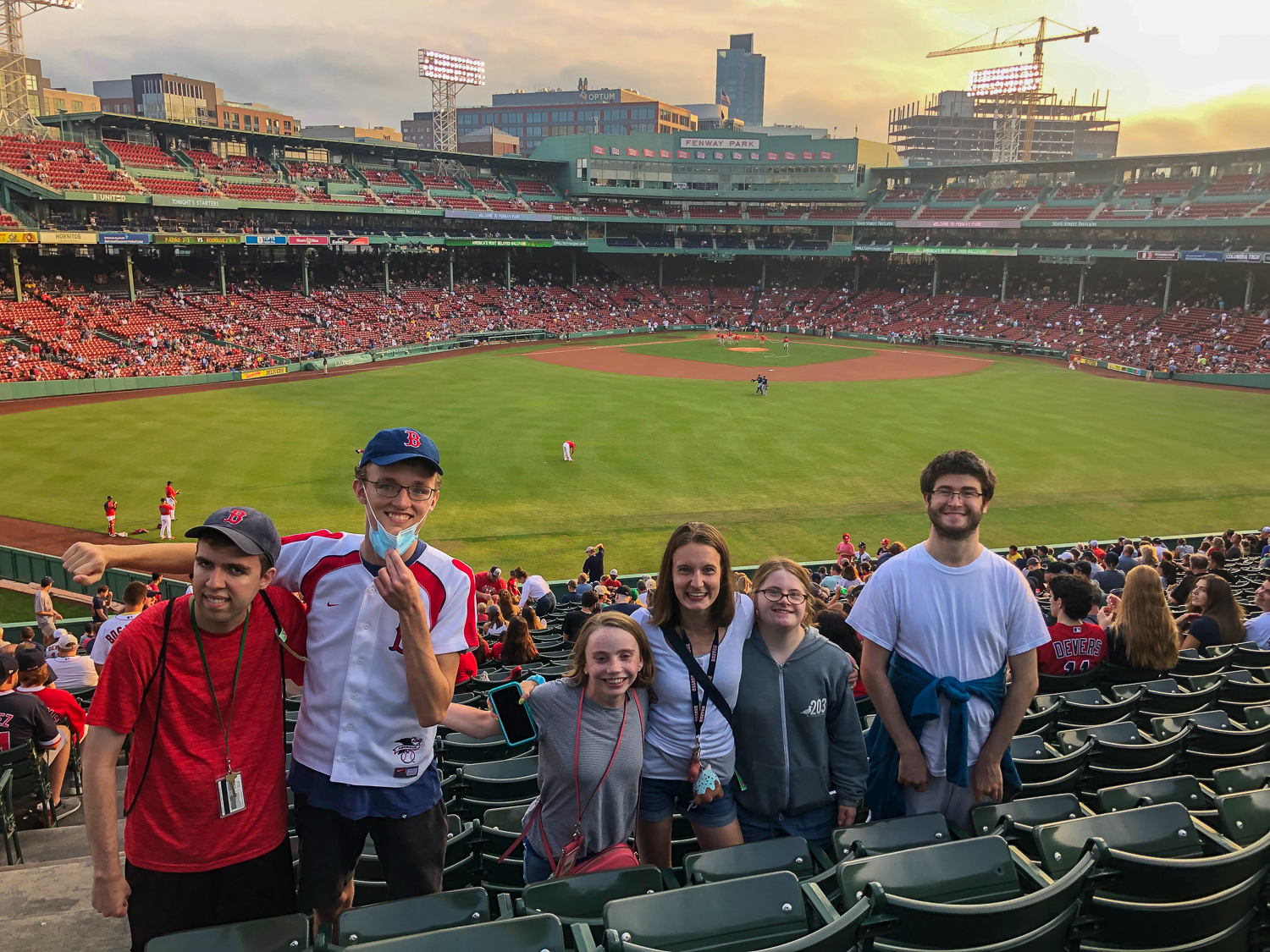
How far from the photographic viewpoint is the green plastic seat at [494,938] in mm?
3154

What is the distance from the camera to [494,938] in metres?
3.23

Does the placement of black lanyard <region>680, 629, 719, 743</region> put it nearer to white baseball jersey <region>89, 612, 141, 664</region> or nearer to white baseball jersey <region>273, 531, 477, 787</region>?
white baseball jersey <region>273, 531, 477, 787</region>

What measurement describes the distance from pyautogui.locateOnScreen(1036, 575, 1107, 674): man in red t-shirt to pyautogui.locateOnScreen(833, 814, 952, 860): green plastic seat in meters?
3.33

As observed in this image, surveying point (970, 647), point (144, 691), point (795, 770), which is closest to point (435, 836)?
point (144, 691)

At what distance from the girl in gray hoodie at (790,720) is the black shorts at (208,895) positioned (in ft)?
7.37

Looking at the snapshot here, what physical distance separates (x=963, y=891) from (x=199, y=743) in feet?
11.1

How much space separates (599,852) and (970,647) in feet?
7.47

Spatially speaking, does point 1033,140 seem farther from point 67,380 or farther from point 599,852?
point 599,852

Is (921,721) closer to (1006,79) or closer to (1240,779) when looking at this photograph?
(1240,779)

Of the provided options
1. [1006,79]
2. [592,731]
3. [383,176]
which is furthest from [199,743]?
[1006,79]

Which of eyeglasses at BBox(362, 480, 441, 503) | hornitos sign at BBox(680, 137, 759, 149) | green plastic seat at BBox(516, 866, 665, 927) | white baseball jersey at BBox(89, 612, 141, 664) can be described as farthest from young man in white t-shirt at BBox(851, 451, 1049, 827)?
hornitos sign at BBox(680, 137, 759, 149)

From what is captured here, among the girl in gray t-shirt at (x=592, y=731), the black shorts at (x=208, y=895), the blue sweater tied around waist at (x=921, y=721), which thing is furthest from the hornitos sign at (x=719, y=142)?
the black shorts at (x=208, y=895)

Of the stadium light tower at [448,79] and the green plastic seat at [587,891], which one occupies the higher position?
the stadium light tower at [448,79]

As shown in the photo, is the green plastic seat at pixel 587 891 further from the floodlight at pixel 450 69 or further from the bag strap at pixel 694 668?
the floodlight at pixel 450 69
